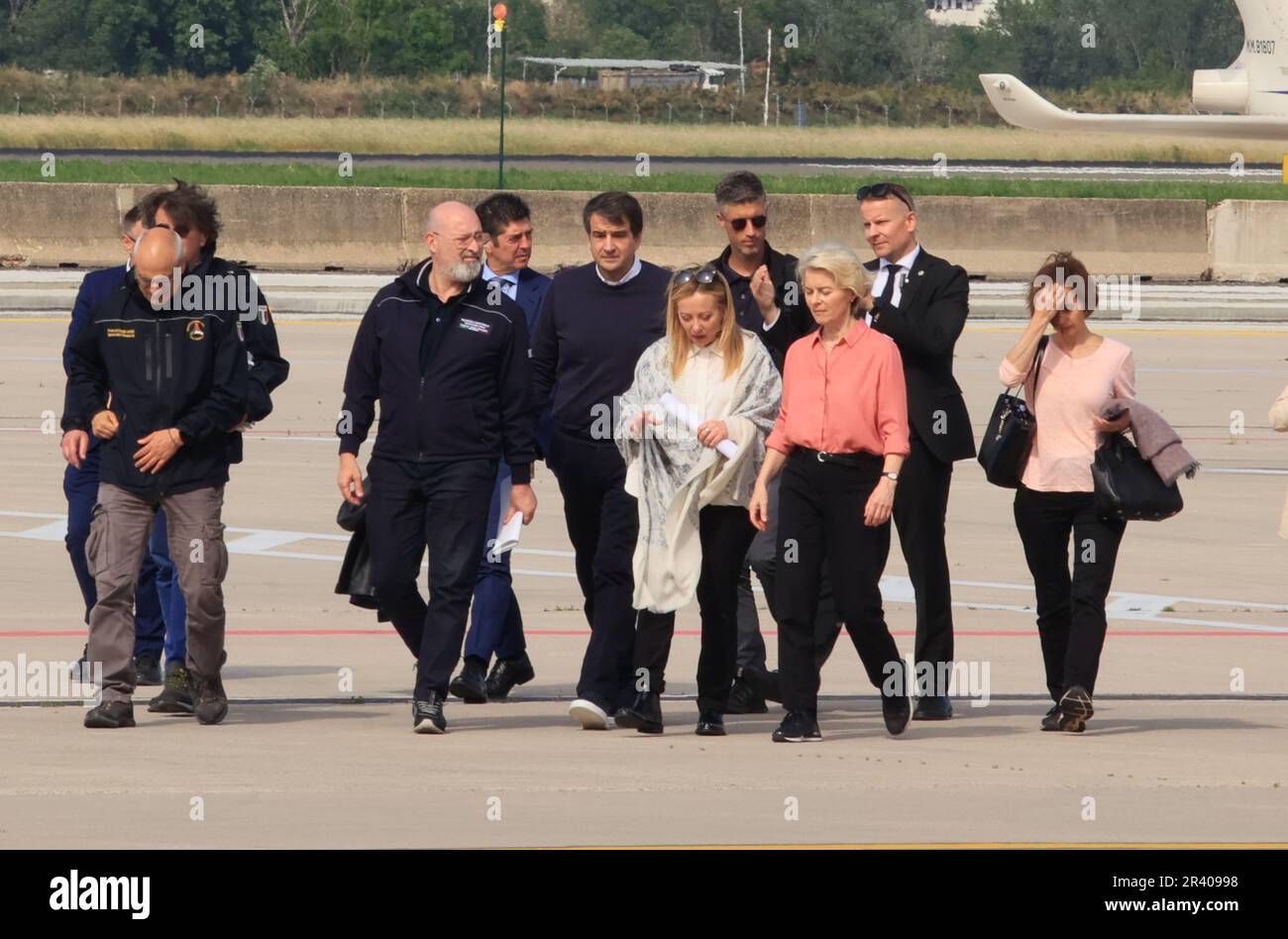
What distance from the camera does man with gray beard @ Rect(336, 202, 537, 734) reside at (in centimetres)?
800

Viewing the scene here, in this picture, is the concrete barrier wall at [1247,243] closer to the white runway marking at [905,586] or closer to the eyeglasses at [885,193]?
the white runway marking at [905,586]

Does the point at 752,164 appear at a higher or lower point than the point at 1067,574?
higher

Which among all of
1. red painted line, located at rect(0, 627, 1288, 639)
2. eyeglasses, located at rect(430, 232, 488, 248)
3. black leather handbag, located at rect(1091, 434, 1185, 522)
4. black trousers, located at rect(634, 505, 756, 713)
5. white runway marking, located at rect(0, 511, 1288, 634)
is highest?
eyeglasses, located at rect(430, 232, 488, 248)

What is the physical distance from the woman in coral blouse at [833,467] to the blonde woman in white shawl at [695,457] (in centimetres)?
15

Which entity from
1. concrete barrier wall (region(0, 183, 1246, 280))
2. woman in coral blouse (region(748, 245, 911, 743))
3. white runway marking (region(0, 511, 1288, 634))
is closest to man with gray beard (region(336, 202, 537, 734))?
woman in coral blouse (region(748, 245, 911, 743))

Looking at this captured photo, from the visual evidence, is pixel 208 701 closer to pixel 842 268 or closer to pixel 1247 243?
pixel 842 268

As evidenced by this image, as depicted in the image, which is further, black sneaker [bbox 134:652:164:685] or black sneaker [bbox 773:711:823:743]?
black sneaker [bbox 134:652:164:685]

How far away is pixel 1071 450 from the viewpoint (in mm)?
8203

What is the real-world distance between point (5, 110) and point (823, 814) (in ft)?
244

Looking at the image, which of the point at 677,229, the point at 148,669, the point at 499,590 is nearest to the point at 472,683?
the point at 499,590

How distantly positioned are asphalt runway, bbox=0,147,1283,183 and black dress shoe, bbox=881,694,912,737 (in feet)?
117

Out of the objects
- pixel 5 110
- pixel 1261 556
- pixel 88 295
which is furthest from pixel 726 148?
pixel 88 295

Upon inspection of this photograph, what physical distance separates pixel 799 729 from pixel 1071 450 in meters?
1.48

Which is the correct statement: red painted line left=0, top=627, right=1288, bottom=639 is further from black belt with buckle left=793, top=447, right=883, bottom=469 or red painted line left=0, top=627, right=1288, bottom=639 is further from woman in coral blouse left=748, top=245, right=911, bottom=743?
black belt with buckle left=793, top=447, right=883, bottom=469
